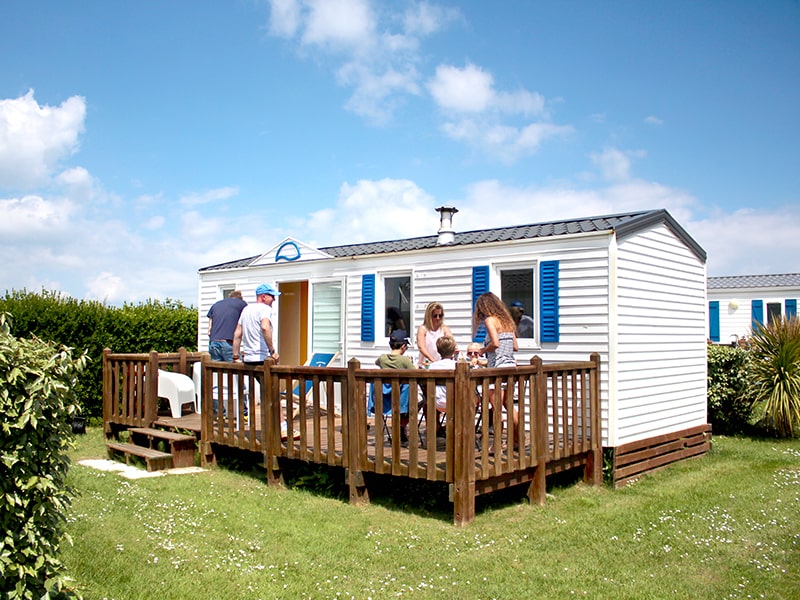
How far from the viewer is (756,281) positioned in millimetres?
22828

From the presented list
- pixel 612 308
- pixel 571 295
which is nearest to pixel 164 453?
pixel 571 295

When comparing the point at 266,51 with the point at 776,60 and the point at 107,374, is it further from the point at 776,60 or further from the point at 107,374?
the point at 776,60

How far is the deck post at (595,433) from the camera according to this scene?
7062 mm

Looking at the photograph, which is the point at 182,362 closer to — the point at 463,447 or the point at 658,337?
the point at 463,447

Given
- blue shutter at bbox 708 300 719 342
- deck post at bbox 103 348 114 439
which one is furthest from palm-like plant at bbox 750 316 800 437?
blue shutter at bbox 708 300 719 342

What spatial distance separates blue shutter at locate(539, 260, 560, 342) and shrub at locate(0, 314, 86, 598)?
5.61m

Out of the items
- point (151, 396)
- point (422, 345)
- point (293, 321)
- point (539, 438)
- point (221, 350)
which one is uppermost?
point (293, 321)

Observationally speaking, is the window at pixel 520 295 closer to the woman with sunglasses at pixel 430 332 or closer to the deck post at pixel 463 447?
the woman with sunglasses at pixel 430 332

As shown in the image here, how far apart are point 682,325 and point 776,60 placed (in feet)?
15.2

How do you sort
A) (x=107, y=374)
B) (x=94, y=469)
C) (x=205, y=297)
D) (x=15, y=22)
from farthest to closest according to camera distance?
(x=205, y=297) < (x=107, y=374) < (x=15, y=22) < (x=94, y=469)

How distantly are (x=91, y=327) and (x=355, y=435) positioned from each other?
6.77 metres

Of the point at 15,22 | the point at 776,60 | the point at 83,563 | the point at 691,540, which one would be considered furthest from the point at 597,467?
the point at 15,22

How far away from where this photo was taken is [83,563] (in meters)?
4.01

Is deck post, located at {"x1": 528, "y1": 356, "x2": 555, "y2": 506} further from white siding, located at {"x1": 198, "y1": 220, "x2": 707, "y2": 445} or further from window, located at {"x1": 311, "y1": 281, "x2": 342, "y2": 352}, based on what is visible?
window, located at {"x1": 311, "y1": 281, "x2": 342, "y2": 352}
